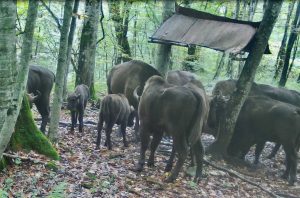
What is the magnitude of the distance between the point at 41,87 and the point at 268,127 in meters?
6.67

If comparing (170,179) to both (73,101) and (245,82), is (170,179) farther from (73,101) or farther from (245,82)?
(73,101)

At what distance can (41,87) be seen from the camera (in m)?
11.9

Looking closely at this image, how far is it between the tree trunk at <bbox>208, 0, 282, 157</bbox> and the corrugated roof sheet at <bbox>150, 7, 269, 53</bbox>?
0.99ft

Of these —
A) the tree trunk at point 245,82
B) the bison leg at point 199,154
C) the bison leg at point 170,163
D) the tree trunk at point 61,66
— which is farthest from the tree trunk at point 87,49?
the bison leg at point 199,154

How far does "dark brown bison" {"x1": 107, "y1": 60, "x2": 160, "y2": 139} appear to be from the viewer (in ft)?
42.9

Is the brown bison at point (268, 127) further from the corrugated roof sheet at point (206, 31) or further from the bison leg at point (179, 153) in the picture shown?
the bison leg at point (179, 153)

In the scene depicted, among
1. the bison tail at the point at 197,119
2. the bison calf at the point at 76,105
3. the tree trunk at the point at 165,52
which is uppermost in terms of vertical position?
the tree trunk at the point at 165,52

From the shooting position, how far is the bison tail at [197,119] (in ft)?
28.6

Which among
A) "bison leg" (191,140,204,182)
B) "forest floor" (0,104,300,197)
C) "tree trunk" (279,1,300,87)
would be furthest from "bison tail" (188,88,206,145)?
"tree trunk" (279,1,300,87)

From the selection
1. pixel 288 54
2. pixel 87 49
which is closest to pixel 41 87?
pixel 87 49

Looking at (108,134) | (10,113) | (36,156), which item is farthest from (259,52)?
(10,113)

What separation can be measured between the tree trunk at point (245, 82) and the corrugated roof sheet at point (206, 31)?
30 cm

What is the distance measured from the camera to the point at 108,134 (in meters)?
10.7

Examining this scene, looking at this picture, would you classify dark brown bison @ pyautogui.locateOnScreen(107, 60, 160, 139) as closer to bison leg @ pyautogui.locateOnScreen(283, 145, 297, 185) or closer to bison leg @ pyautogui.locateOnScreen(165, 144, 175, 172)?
bison leg @ pyautogui.locateOnScreen(165, 144, 175, 172)
